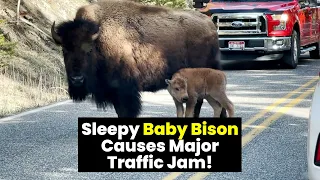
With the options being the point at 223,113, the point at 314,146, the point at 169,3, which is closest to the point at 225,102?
the point at 223,113

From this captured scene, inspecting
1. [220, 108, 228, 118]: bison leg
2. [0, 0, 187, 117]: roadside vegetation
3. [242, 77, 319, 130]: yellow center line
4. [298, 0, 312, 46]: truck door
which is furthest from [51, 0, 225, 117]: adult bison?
[298, 0, 312, 46]: truck door

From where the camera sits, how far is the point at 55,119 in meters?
12.8

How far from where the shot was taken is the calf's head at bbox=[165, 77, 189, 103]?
11312 mm

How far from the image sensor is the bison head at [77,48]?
10.5 meters

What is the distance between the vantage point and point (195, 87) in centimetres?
1151

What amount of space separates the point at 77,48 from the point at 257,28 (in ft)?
35.3

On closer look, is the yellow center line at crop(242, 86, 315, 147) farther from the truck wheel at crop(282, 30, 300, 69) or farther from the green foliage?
the green foliage

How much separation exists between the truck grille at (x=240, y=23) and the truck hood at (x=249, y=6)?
5.7 inches

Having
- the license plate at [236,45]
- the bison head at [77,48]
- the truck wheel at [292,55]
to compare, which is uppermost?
the bison head at [77,48]

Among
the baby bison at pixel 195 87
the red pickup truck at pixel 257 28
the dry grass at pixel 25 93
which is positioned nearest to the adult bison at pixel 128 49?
the baby bison at pixel 195 87

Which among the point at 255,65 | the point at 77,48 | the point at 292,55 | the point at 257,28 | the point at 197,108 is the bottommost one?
the point at 255,65

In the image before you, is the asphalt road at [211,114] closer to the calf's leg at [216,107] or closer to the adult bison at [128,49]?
the calf's leg at [216,107]

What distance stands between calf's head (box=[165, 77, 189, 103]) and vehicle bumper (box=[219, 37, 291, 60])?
31.2ft

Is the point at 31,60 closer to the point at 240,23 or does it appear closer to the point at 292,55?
the point at 240,23
